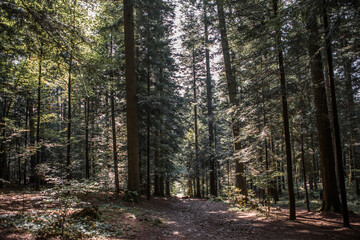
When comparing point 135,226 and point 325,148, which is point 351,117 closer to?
point 325,148

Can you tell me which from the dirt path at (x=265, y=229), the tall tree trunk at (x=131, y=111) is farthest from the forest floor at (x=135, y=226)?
the tall tree trunk at (x=131, y=111)

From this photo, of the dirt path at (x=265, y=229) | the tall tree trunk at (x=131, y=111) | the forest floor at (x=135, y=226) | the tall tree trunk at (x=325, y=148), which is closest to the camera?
the forest floor at (x=135, y=226)

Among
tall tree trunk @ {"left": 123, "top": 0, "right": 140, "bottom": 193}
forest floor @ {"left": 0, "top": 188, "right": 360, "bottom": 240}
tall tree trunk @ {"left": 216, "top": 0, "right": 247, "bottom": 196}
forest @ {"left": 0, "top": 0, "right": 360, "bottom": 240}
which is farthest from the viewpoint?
tall tree trunk @ {"left": 216, "top": 0, "right": 247, "bottom": 196}

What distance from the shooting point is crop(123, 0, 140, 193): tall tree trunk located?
11.0 meters

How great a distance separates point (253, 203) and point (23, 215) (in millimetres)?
10048

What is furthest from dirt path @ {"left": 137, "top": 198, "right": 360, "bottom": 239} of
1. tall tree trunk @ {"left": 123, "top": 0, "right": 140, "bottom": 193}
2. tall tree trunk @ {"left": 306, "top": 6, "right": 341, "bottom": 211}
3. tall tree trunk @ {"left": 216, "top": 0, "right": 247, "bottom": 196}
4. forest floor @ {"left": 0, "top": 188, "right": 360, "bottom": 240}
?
tall tree trunk @ {"left": 123, "top": 0, "right": 140, "bottom": 193}

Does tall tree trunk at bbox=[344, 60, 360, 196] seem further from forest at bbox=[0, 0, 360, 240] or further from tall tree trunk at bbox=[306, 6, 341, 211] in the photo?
tall tree trunk at bbox=[306, 6, 341, 211]

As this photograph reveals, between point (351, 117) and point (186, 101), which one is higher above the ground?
point (186, 101)

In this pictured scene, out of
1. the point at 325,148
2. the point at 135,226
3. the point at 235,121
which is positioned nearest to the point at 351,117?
the point at 325,148

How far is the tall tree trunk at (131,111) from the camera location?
11.0 meters

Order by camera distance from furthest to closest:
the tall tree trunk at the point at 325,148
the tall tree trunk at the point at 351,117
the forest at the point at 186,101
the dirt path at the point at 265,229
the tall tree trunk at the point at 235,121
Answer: the tall tree trunk at the point at 235,121 < the tall tree trunk at the point at 325,148 < the tall tree trunk at the point at 351,117 < the dirt path at the point at 265,229 < the forest at the point at 186,101

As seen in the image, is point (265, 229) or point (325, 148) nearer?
point (265, 229)

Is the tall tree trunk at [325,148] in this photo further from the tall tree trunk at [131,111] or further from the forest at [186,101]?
the tall tree trunk at [131,111]

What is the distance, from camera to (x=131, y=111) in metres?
11.4
